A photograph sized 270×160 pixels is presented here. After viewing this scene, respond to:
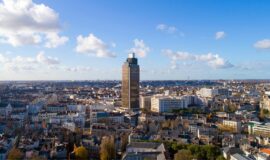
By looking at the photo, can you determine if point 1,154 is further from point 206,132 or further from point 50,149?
point 206,132

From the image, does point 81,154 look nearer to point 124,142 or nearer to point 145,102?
point 124,142

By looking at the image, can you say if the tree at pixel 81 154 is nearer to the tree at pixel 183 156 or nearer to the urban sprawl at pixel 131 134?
the urban sprawl at pixel 131 134

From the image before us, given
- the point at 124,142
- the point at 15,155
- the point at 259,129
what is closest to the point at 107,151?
the point at 124,142

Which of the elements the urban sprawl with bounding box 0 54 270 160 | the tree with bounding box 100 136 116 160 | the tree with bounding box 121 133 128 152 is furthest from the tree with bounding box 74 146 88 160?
the tree with bounding box 121 133 128 152

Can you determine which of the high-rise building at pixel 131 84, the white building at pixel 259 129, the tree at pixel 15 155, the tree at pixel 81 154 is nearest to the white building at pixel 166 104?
the high-rise building at pixel 131 84

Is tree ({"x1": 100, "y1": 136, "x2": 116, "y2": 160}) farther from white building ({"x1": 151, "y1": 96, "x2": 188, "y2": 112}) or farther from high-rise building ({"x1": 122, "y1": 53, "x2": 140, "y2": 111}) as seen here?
white building ({"x1": 151, "y1": 96, "x2": 188, "y2": 112})

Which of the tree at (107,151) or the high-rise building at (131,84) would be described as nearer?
the tree at (107,151)

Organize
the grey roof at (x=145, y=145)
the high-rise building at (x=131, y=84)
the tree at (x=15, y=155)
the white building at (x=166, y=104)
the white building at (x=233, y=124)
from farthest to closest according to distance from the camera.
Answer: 1. the white building at (x=166, y=104)
2. the high-rise building at (x=131, y=84)
3. the white building at (x=233, y=124)
4. the grey roof at (x=145, y=145)
5. the tree at (x=15, y=155)

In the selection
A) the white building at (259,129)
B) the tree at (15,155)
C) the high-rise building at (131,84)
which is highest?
the high-rise building at (131,84)
